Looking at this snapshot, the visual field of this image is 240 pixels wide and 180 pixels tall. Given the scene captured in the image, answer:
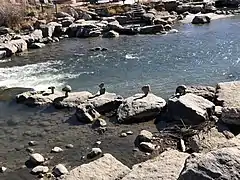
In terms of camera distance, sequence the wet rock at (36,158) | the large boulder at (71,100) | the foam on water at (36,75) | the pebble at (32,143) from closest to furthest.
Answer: the wet rock at (36,158) → the pebble at (32,143) → the large boulder at (71,100) → the foam on water at (36,75)

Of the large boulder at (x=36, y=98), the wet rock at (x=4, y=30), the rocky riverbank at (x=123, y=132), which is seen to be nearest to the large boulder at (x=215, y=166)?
the rocky riverbank at (x=123, y=132)

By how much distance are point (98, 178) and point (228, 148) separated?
3499mm

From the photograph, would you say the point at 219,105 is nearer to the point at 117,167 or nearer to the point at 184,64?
the point at 117,167

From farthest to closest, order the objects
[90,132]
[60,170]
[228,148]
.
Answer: [90,132] → [60,170] → [228,148]

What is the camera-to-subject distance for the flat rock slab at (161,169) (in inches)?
336

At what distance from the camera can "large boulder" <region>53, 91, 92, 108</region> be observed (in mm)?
14820

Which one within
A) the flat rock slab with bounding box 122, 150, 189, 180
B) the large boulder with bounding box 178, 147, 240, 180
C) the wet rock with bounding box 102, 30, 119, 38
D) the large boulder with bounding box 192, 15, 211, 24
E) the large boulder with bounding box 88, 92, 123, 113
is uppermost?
the large boulder with bounding box 178, 147, 240, 180

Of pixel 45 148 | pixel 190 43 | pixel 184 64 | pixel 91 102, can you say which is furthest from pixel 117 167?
pixel 190 43

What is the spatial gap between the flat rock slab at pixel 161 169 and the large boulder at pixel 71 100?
5791 millimetres

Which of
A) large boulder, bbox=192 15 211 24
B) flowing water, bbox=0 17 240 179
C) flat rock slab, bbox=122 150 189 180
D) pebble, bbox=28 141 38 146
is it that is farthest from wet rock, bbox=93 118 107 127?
large boulder, bbox=192 15 211 24

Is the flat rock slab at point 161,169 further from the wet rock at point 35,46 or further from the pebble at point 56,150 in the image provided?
the wet rock at point 35,46

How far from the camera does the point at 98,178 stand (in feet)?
30.0

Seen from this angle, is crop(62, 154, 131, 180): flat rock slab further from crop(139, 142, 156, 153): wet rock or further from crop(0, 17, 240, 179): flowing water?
crop(139, 142, 156, 153): wet rock

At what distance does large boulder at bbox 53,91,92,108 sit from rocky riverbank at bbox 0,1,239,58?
9.76m
